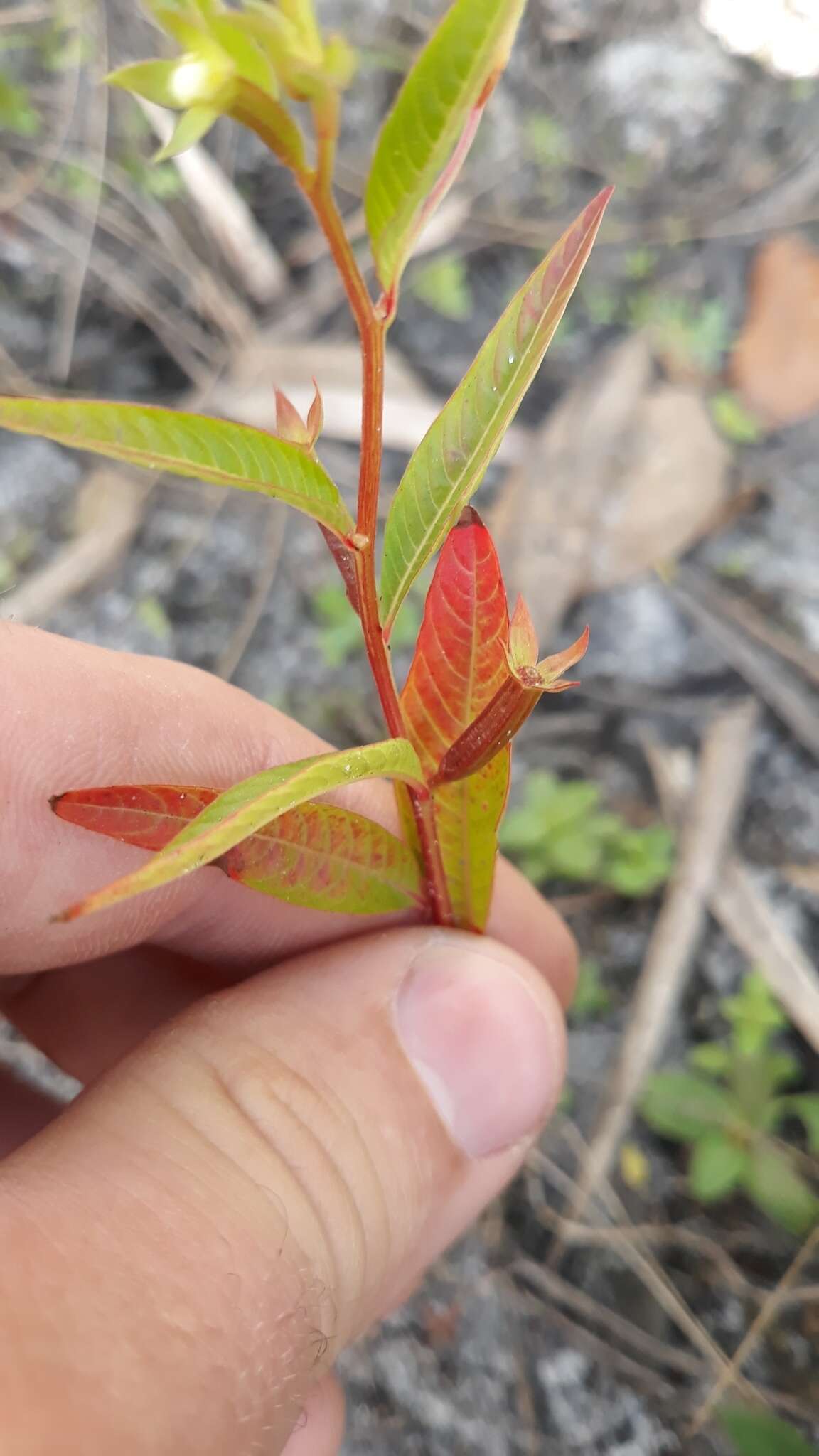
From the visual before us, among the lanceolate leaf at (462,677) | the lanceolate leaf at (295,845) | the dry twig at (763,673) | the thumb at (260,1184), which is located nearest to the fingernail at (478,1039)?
the thumb at (260,1184)

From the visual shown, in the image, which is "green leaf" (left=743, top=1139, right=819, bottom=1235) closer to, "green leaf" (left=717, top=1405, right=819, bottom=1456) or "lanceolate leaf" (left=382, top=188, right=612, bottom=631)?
"green leaf" (left=717, top=1405, right=819, bottom=1456)

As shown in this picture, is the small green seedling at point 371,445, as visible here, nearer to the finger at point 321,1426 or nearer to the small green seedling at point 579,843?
the finger at point 321,1426

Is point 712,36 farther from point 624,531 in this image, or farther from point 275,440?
point 275,440

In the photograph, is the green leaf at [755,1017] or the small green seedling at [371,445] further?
the green leaf at [755,1017]

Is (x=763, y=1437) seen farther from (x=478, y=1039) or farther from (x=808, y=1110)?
(x=478, y=1039)

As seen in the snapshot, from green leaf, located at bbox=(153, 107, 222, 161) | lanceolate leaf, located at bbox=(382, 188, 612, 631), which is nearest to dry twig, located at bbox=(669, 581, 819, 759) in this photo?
lanceolate leaf, located at bbox=(382, 188, 612, 631)

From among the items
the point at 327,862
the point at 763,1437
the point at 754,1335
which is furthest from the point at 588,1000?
the point at 327,862
